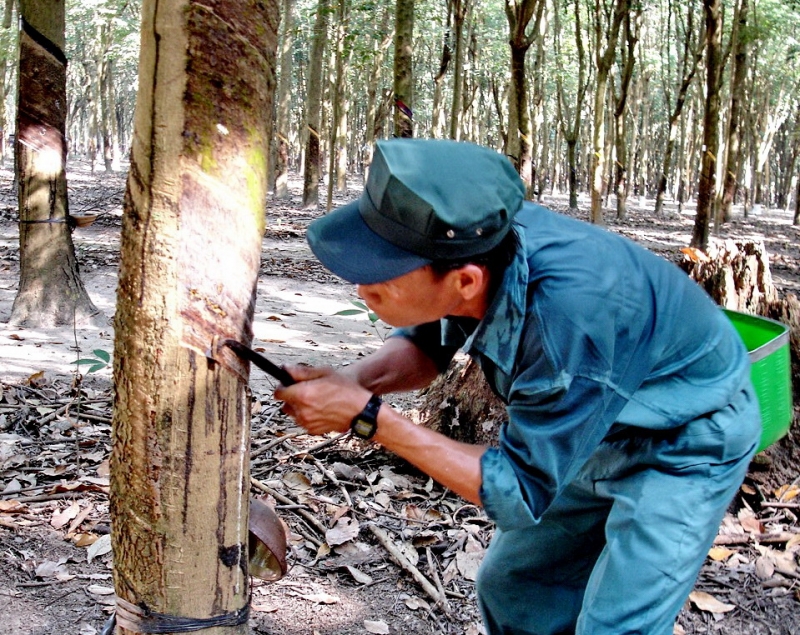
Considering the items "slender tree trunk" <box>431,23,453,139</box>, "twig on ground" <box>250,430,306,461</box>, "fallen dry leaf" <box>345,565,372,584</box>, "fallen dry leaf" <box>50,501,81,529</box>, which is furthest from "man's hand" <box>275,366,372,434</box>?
"slender tree trunk" <box>431,23,453,139</box>

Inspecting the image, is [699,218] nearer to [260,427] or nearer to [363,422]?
[260,427]

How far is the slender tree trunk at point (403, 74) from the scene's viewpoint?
6.69 metres

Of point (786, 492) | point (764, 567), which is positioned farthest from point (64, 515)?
point (786, 492)

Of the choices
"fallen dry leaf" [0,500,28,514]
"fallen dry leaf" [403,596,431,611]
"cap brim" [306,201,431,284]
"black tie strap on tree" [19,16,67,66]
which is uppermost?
"black tie strap on tree" [19,16,67,66]

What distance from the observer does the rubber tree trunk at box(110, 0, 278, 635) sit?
58.4 inches

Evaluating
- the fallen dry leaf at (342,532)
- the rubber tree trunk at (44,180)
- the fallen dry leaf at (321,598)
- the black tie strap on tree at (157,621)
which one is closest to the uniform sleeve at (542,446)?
the black tie strap on tree at (157,621)

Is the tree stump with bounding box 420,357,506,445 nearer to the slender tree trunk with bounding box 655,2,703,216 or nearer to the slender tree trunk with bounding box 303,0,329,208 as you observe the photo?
the slender tree trunk with bounding box 303,0,329,208

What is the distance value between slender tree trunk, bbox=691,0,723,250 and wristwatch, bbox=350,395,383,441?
8.02m

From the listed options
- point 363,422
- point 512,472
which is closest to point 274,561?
point 363,422

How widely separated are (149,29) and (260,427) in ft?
9.23

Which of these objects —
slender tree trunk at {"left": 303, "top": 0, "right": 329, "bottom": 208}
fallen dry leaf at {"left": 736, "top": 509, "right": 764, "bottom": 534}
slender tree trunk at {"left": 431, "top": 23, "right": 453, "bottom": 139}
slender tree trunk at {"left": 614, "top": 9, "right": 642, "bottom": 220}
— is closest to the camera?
fallen dry leaf at {"left": 736, "top": 509, "right": 764, "bottom": 534}

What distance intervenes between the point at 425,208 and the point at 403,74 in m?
6.00

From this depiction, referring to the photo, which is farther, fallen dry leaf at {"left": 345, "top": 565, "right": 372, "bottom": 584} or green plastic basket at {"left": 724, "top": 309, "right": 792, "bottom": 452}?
fallen dry leaf at {"left": 345, "top": 565, "right": 372, "bottom": 584}

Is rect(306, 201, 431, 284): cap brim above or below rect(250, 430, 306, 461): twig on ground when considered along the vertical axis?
above
